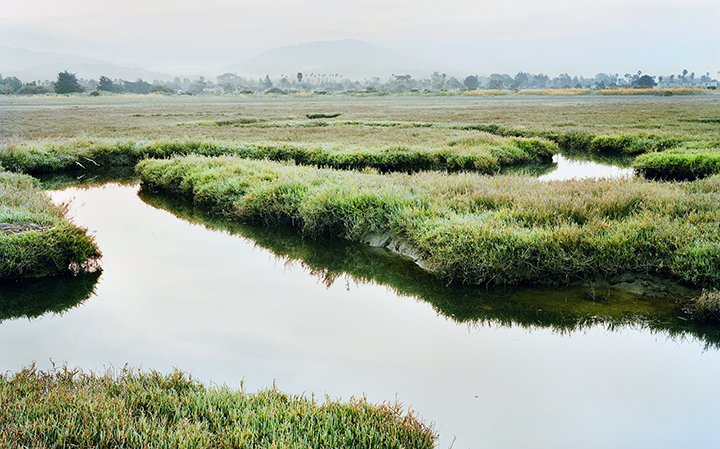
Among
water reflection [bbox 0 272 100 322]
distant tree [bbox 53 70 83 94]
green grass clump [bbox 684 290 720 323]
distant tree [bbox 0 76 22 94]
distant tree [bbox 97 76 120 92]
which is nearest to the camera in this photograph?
green grass clump [bbox 684 290 720 323]

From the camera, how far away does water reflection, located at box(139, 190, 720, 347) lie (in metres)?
8.67

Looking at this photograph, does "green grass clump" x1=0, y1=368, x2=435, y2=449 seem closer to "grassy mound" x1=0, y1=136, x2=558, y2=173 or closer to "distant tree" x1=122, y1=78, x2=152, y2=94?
"grassy mound" x1=0, y1=136, x2=558, y2=173

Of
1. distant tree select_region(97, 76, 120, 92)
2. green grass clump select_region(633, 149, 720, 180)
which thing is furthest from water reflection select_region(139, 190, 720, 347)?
distant tree select_region(97, 76, 120, 92)

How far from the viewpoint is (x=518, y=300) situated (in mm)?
9617

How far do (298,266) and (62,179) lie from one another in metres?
15.5

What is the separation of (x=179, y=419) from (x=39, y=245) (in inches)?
285

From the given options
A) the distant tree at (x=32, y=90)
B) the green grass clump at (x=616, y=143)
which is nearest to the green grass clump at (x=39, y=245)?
the green grass clump at (x=616, y=143)

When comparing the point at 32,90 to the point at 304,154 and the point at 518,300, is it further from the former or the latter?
the point at 518,300

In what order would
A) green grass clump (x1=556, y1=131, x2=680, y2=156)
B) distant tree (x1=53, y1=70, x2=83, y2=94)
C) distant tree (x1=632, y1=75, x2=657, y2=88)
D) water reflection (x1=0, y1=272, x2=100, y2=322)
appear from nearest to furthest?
water reflection (x1=0, y1=272, x2=100, y2=322) < green grass clump (x1=556, y1=131, x2=680, y2=156) < distant tree (x1=53, y1=70, x2=83, y2=94) < distant tree (x1=632, y1=75, x2=657, y2=88)

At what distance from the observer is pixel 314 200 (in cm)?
1427

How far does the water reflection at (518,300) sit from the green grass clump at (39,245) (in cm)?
405

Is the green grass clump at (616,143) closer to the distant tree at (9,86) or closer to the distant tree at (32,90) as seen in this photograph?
the distant tree at (9,86)

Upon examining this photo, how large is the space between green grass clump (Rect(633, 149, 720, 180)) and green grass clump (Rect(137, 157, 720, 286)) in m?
6.53

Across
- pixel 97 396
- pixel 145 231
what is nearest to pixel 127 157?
pixel 145 231
